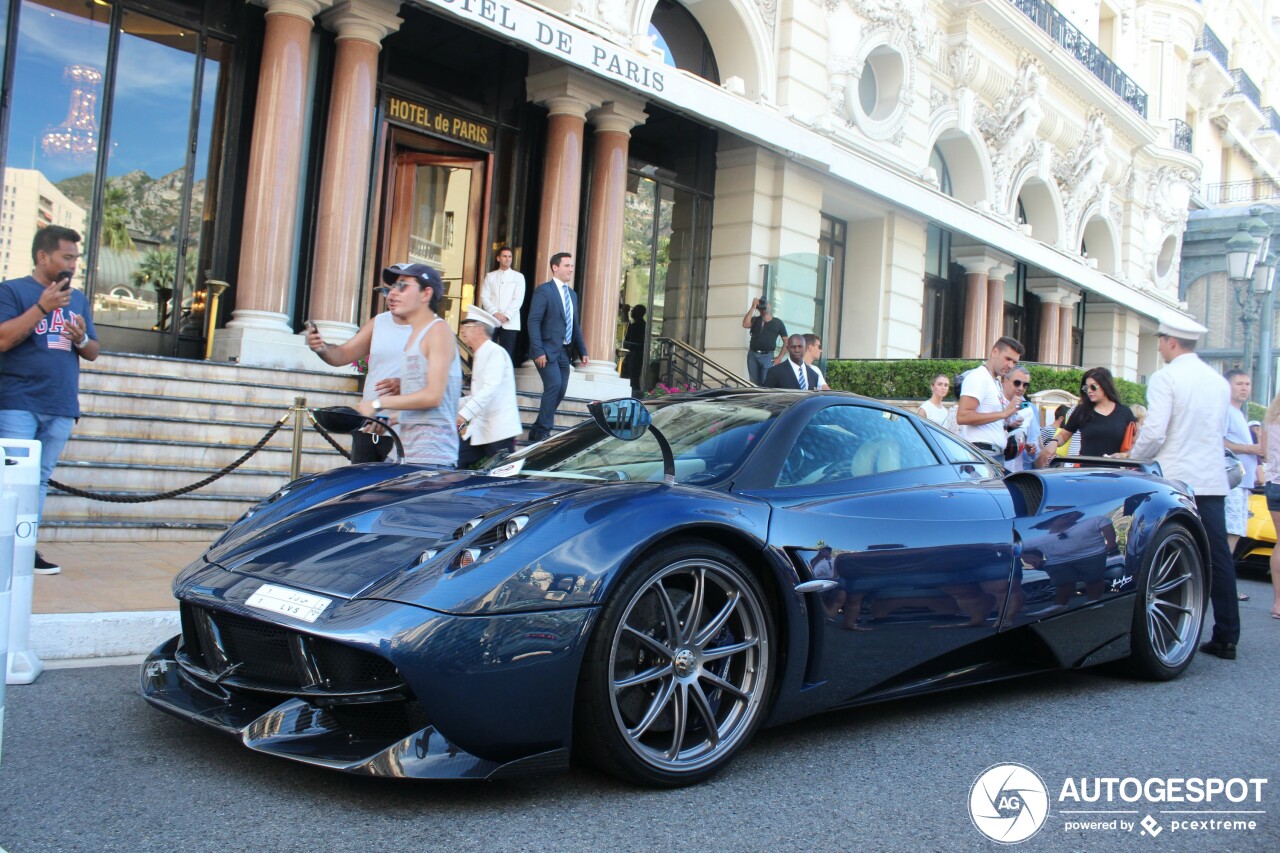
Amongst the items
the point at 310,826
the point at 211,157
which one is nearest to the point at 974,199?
the point at 211,157

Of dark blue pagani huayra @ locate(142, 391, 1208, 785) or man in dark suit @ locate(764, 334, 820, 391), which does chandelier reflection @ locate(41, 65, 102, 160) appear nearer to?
man in dark suit @ locate(764, 334, 820, 391)

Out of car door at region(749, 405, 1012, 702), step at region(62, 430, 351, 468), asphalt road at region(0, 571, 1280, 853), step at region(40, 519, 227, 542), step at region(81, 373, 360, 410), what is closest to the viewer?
asphalt road at region(0, 571, 1280, 853)

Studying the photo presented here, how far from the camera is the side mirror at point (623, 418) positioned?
122 inches

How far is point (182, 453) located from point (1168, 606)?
250 inches

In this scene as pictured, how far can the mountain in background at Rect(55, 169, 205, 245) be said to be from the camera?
9.95 meters

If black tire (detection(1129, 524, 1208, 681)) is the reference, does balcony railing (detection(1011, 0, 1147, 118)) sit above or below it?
above

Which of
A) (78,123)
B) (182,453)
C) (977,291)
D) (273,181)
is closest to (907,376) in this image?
(977,291)

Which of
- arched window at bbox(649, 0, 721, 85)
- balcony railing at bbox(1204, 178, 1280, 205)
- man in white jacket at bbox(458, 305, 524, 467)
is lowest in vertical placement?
man in white jacket at bbox(458, 305, 524, 467)

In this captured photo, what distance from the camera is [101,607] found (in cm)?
438

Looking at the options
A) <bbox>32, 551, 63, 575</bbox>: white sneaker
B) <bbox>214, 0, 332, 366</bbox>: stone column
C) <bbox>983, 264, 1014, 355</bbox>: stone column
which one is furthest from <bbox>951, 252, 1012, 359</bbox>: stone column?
<bbox>32, 551, 63, 575</bbox>: white sneaker

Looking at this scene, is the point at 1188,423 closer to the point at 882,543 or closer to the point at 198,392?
the point at 882,543

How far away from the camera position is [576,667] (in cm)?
261

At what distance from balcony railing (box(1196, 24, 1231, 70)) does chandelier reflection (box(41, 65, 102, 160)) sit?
32.0m

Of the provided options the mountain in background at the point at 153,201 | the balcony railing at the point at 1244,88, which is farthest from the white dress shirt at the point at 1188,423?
the balcony railing at the point at 1244,88
